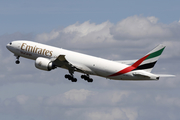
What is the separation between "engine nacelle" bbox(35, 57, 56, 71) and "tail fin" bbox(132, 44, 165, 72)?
16348 mm

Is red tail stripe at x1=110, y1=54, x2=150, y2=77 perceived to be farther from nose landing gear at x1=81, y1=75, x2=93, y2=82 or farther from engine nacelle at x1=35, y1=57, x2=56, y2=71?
engine nacelle at x1=35, y1=57, x2=56, y2=71

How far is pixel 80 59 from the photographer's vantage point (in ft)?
230

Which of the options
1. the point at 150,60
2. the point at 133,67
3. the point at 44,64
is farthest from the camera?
the point at 44,64

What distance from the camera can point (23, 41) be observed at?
76.5 metres

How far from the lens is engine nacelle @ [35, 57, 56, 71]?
227 ft

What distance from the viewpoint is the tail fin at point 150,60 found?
64.1 metres

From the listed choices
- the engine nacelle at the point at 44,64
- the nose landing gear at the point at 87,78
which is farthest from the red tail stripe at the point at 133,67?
the engine nacelle at the point at 44,64

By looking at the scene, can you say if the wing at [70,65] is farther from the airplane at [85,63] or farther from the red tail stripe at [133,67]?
the red tail stripe at [133,67]

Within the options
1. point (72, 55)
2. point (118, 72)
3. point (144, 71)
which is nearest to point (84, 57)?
point (72, 55)

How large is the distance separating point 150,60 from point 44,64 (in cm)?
2012

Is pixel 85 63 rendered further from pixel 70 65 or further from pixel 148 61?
pixel 148 61

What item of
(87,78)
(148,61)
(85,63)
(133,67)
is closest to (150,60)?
(148,61)

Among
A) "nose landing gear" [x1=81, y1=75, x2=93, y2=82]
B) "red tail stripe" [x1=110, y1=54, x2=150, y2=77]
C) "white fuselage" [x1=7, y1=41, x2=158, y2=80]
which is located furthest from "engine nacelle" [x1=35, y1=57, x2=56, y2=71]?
"red tail stripe" [x1=110, y1=54, x2=150, y2=77]

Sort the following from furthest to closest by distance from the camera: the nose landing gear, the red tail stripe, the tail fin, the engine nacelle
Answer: the nose landing gear < the engine nacelle < the red tail stripe < the tail fin
